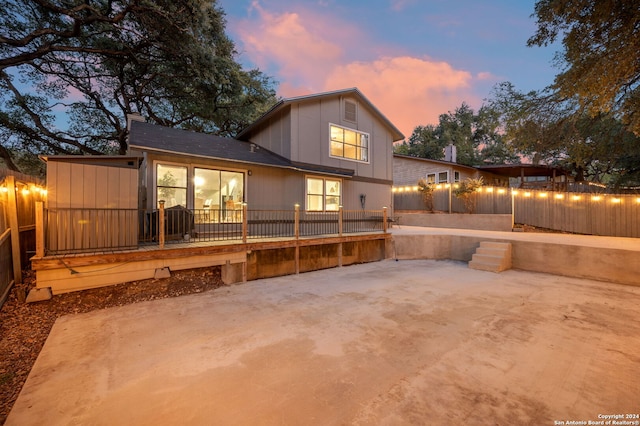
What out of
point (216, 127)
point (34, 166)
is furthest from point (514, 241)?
point (34, 166)

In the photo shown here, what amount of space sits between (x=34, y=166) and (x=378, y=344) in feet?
83.2

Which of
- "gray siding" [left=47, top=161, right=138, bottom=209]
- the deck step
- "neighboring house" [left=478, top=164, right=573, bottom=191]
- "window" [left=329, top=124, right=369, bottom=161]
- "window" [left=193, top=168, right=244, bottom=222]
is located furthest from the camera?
"neighboring house" [left=478, top=164, right=573, bottom=191]

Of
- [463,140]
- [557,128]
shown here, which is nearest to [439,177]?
[557,128]

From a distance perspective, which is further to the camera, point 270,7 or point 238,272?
point 270,7

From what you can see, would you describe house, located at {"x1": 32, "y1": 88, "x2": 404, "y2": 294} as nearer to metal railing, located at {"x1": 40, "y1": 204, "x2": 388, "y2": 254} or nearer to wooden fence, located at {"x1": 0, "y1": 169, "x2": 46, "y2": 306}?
metal railing, located at {"x1": 40, "y1": 204, "x2": 388, "y2": 254}

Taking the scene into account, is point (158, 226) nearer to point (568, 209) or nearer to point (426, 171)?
point (568, 209)

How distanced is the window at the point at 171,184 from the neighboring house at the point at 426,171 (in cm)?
1552

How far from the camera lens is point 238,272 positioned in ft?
23.5

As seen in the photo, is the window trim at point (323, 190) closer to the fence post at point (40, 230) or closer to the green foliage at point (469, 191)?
the fence post at point (40, 230)

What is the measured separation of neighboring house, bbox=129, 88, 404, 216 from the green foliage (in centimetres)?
484

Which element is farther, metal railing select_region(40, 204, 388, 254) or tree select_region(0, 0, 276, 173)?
tree select_region(0, 0, 276, 173)

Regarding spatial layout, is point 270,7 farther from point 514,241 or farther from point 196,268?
point 514,241

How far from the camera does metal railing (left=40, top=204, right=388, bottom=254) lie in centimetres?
511

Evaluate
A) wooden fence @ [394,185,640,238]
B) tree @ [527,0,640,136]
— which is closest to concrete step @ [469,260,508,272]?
tree @ [527,0,640,136]
